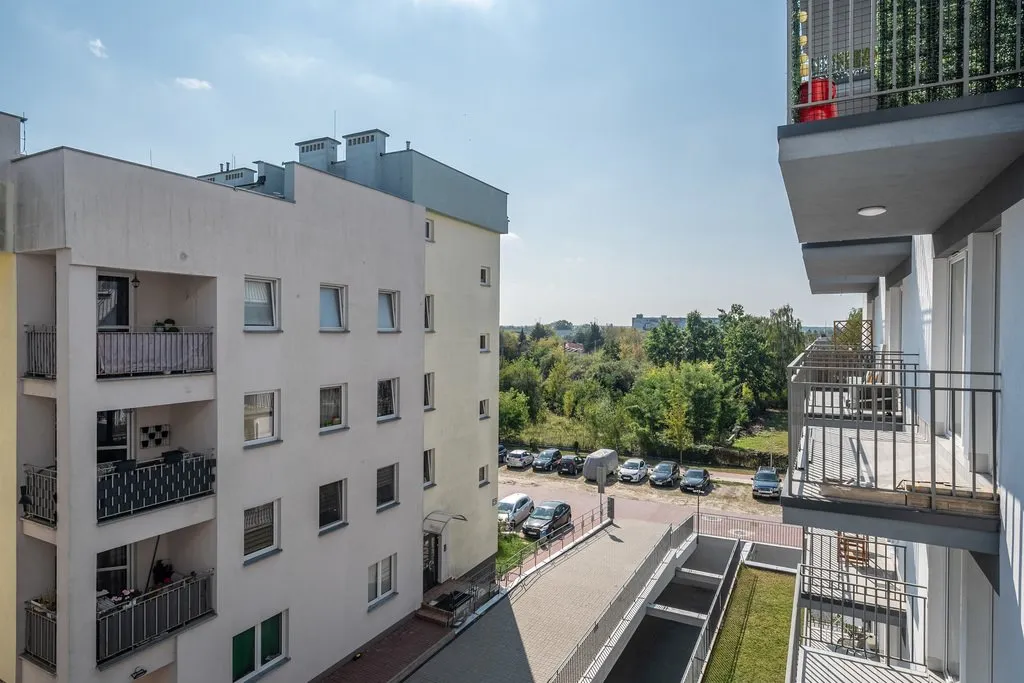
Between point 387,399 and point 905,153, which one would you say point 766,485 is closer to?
point 387,399

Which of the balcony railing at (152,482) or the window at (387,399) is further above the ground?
the window at (387,399)

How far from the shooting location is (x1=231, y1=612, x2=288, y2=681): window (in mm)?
10984

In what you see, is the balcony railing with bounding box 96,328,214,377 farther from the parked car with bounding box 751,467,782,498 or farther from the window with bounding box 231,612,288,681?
→ the parked car with bounding box 751,467,782,498

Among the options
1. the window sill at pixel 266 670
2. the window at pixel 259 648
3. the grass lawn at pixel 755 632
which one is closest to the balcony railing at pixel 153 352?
the window at pixel 259 648

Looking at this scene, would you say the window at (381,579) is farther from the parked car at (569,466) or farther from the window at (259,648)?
the parked car at (569,466)

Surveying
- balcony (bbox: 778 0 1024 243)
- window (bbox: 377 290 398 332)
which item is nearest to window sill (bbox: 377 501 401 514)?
window (bbox: 377 290 398 332)

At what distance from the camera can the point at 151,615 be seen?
31.0ft

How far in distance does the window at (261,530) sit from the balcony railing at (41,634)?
114 inches

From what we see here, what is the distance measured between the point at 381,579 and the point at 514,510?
11762mm

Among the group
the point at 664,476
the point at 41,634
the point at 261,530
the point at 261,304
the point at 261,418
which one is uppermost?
the point at 261,304

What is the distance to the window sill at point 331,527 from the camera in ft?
41.2

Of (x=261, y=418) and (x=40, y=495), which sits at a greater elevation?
(x=261, y=418)

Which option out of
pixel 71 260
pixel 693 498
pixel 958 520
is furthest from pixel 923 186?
pixel 693 498

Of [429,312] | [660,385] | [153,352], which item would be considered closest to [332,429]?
[153,352]
